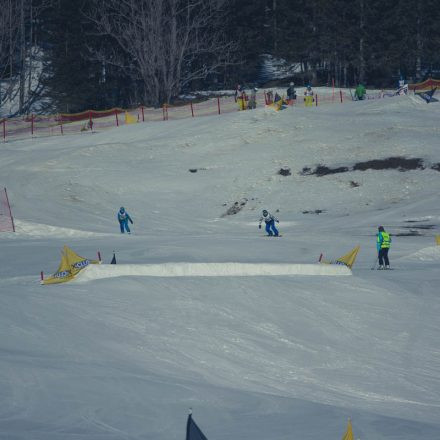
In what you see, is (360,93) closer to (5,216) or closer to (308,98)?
(308,98)

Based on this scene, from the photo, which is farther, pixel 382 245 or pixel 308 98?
pixel 308 98

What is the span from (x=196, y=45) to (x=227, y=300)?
37867mm

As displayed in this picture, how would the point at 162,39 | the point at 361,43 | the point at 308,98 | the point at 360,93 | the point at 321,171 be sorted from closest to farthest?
the point at 321,171 → the point at 308,98 → the point at 360,93 → the point at 162,39 → the point at 361,43

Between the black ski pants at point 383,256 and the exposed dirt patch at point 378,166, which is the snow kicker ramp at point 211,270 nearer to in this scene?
the black ski pants at point 383,256

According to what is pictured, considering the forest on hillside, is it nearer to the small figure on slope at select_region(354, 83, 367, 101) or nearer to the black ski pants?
the small figure on slope at select_region(354, 83, 367, 101)

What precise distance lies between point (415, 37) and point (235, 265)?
37136mm

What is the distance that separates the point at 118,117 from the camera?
5038cm

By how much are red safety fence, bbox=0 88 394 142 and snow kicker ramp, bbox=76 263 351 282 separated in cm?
2654

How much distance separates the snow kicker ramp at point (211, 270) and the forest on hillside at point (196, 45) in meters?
32.4

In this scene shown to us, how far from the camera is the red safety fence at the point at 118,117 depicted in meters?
48.8

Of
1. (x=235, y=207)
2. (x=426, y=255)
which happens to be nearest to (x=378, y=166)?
(x=235, y=207)

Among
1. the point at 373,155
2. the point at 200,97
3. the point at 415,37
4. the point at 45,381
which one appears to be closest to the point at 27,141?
the point at 200,97

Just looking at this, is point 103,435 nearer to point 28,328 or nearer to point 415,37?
point 28,328

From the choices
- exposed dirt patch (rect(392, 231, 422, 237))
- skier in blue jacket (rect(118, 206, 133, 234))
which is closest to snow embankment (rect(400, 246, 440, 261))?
exposed dirt patch (rect(392, 231, 422, 237))
